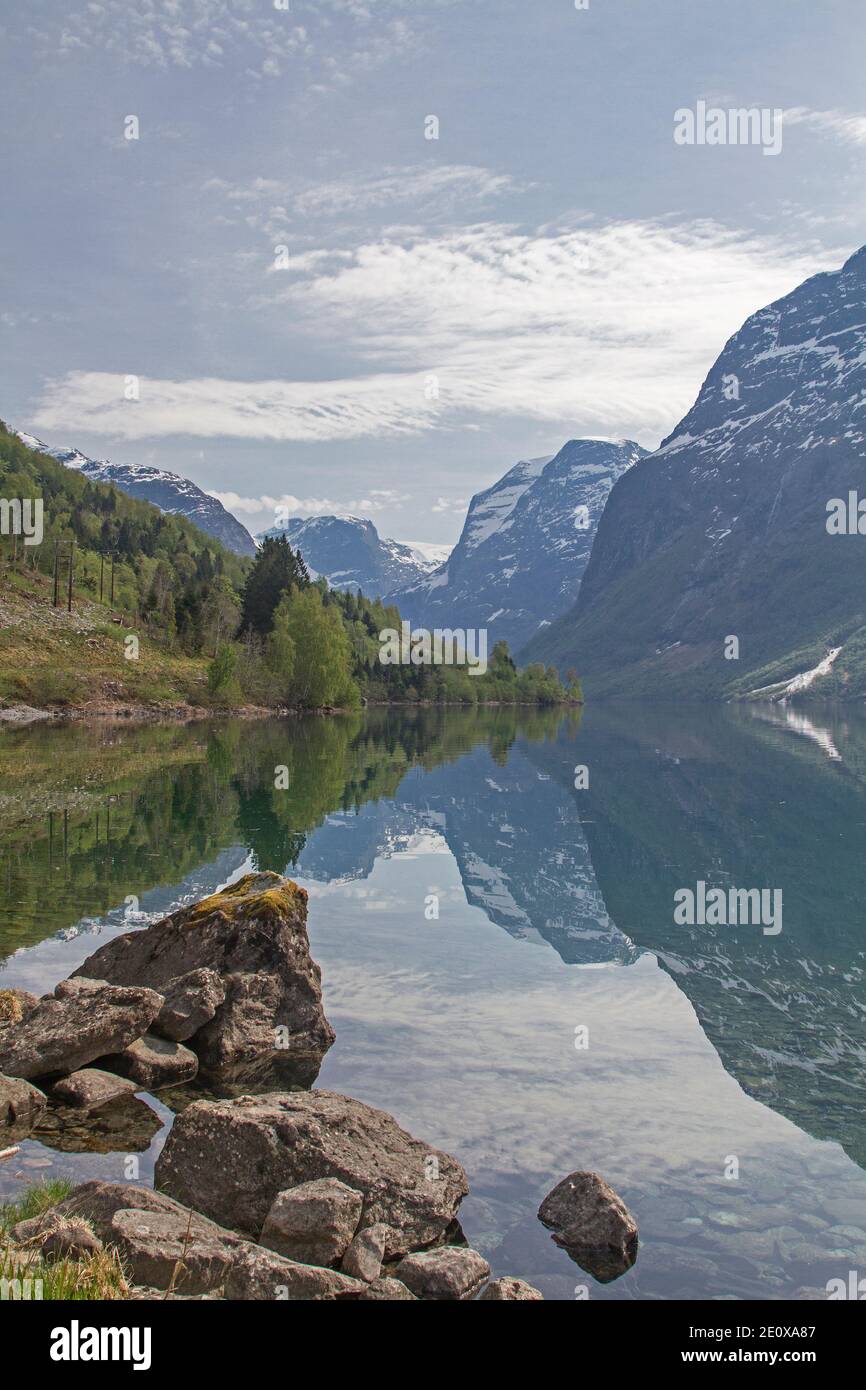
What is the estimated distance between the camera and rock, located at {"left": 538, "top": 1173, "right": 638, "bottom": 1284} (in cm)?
1252

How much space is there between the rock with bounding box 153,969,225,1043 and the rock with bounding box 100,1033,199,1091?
1.66 ft

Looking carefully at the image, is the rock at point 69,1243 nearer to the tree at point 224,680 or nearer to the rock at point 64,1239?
the rock at point 64,1239

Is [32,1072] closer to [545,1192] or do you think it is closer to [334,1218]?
Answer: [334,1218]

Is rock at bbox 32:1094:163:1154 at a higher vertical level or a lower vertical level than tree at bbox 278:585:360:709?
lower

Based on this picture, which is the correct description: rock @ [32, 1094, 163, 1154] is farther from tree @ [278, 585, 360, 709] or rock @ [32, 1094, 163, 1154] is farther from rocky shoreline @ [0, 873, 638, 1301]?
tree @ [278, 585, 360, 709]

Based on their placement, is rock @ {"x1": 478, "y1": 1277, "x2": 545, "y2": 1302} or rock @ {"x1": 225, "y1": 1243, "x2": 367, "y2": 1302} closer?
rock @ {"x1": 225, "y1": 1243, "x2": 367, "y2": 1302}

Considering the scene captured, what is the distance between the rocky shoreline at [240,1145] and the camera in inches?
424

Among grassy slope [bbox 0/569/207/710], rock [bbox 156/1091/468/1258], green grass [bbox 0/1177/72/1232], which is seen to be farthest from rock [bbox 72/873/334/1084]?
grassy slope [bbox 0/569/207/710]

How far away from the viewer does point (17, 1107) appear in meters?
15.4

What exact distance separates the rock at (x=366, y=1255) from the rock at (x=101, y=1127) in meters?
4.45

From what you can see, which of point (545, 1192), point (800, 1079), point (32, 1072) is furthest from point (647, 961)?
point (32, 1072)

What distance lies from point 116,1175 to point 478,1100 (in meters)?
6.08

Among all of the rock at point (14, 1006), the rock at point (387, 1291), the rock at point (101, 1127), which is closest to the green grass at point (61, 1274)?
the rock at point (387, 1291)

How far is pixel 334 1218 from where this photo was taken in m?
12.0
